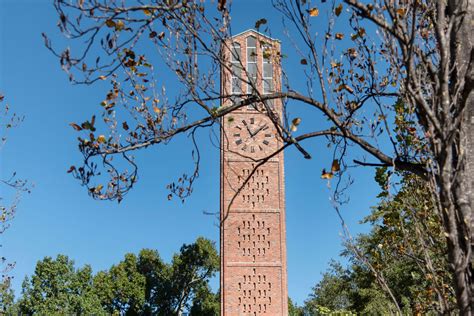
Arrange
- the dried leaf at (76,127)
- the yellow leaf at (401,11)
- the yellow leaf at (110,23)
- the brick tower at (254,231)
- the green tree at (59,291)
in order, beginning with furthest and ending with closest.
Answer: the green tree at (59,291) → the brick tower at (254,231) → the dried leaf at (76,127) → the yellow leaf at (110,23) → the yellow leaf at (401,11)

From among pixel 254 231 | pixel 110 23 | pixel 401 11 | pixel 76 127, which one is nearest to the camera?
pixel 401 11

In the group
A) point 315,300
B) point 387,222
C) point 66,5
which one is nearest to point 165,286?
point 315,300

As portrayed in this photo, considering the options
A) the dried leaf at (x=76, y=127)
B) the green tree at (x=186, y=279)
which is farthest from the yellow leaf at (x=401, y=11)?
the green tree at (x=186, y=279)

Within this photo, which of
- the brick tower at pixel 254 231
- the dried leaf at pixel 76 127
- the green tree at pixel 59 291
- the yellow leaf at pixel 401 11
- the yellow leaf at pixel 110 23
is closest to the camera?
the yellow leaf at pixel 401 11

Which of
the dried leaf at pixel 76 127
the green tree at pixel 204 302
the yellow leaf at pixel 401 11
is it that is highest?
the green tree at pixel 204 302

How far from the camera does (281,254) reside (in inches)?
793

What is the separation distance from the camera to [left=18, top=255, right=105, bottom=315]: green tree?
31.6 metres

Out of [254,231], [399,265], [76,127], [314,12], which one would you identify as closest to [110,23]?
[76,127]

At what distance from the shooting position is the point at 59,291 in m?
32.4

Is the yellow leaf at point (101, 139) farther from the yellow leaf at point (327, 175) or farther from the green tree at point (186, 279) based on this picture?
the green tree at point (186, 279)

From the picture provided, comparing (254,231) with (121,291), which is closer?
(254,231)

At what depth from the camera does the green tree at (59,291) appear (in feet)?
104

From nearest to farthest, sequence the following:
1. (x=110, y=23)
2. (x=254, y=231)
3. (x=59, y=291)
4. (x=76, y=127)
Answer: (x=110, y=23) < (x=76, y=127) < (x=254, y=231) < (x=59, y=291)

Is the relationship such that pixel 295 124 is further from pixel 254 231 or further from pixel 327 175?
pixel 254 231
